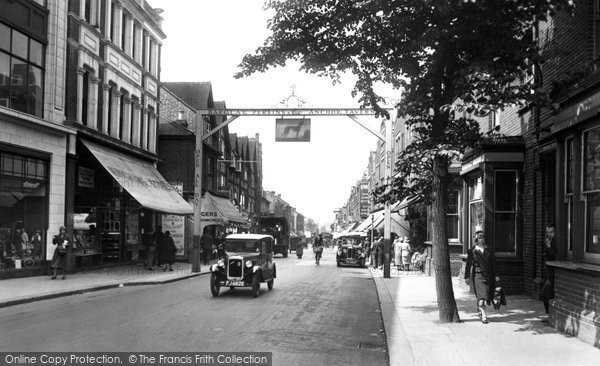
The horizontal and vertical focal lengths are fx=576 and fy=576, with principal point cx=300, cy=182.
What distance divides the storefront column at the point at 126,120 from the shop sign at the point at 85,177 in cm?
364

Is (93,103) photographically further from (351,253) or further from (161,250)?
(351,253)

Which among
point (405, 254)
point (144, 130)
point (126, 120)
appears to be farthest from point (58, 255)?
point (405, 254)

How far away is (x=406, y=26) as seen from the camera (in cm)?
989

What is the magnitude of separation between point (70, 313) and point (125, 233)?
15357 mm

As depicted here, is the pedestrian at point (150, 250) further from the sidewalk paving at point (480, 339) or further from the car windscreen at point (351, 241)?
the sidewalk paving at point (480, 339)

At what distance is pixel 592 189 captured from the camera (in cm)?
869

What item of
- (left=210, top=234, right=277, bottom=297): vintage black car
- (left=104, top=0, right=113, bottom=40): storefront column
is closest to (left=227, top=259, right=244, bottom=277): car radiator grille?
(left=210, top=234, right=277, bottom=297): vintage black car

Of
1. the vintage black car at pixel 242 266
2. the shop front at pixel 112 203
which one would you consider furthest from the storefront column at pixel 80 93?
the vintage black car at pixel 242 266

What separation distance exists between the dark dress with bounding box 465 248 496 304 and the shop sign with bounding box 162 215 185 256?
25175mm

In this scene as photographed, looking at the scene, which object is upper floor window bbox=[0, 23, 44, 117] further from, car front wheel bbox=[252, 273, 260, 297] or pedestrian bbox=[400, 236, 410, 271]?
pedestrian bbox=[400, 236, 410, 271]

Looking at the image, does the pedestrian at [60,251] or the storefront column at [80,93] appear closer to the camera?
the pedestrian at [60,251]

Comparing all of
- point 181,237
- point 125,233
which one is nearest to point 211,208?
point 181,237

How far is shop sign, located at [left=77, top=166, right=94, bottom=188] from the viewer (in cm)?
2180

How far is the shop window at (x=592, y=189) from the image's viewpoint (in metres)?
8.58
